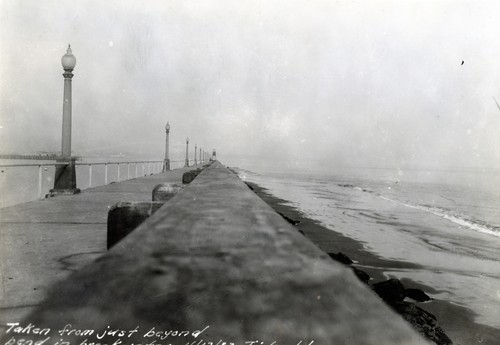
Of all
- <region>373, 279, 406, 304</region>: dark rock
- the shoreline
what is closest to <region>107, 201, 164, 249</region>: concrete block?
the shoreline

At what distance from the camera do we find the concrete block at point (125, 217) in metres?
4.10

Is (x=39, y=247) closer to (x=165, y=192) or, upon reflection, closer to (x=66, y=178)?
(x=165, y=192)

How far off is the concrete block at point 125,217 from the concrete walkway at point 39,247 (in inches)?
11.9

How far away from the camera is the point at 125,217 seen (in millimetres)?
Result: 4117

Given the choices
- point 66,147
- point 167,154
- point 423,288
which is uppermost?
point 167,154

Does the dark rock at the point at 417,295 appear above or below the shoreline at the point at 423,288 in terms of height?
above

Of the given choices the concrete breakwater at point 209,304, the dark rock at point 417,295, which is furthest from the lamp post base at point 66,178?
the concrete breakwater at point 209,304

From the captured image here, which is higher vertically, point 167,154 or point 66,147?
point 167,154

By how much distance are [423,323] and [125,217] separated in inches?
165

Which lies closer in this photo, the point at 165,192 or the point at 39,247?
the point at 39,247

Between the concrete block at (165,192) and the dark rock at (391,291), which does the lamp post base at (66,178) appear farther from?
the dark rock at (391,291)

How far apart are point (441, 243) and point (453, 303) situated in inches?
301

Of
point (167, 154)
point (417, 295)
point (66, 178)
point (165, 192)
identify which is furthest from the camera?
point (167, 154)

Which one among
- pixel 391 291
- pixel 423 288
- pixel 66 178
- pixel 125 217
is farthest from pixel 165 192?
pixel 66 178
